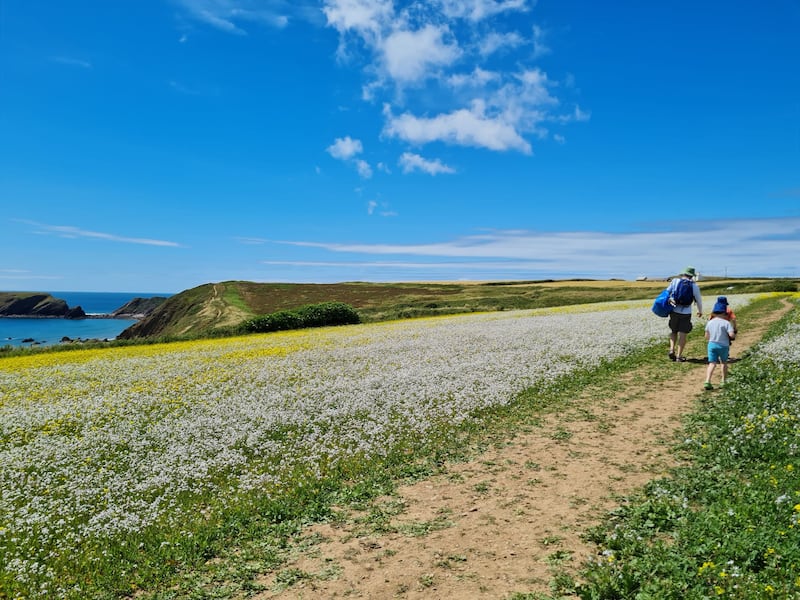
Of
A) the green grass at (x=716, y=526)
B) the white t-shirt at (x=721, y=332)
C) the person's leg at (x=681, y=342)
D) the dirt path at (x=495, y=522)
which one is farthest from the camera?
the person's leg at (x=681, y=342)

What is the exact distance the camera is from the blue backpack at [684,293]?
19.8 meters

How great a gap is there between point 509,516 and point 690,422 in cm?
712

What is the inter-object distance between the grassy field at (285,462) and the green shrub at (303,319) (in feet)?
87.8

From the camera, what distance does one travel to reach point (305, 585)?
6.88 meters

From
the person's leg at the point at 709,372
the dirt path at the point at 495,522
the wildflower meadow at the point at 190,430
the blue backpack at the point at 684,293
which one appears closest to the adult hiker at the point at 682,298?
the blue backpack at the point at 684,293

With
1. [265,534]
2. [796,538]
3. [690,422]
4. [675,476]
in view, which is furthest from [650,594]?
[690,422]

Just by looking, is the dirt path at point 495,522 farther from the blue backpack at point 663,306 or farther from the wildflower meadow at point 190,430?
the blue backpack at point 663,306

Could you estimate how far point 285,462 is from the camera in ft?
39.3

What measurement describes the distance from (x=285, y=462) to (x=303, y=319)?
4532cm

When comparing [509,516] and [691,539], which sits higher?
[691,539]

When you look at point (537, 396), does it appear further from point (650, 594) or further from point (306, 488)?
point (650, 594)

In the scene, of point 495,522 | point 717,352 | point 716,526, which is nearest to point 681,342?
point 717,352

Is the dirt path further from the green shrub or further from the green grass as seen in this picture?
the green shrub

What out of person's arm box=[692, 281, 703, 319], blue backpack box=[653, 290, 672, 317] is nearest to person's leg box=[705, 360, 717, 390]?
person's arm box=[692, 281, 703, 319]
